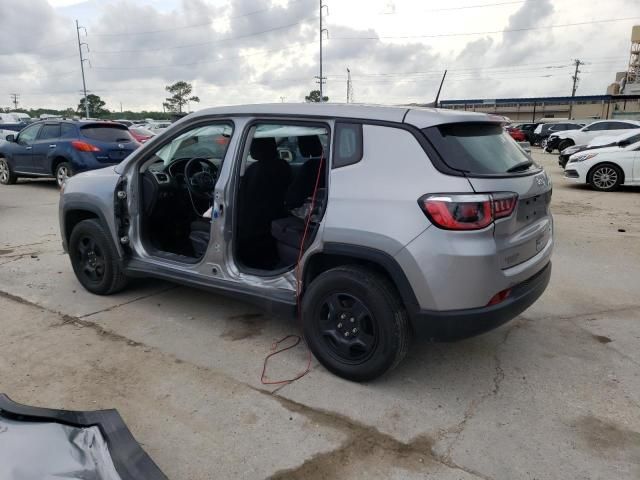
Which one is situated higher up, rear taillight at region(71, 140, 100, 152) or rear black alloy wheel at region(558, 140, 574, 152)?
rear taillight at region(71, 140, 100, 152)

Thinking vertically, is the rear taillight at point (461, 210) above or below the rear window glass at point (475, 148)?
below

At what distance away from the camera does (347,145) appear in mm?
3148

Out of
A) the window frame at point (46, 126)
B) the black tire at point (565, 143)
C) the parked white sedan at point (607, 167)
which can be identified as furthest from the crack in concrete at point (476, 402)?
the black tire at point (565, 143)

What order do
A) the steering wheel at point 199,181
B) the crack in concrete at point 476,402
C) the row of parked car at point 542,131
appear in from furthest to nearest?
the row of parked car at point 542,131
the steering wheel at point 199,181
the crack in concrete at point 476,402

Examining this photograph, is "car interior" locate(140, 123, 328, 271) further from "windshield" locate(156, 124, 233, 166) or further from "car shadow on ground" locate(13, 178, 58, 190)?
"car shadow on ground" locate(13, 178, 58, 190)

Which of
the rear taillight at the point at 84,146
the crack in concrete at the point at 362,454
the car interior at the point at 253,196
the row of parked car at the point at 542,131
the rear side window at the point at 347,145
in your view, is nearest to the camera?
the crack in concrete at the point at 362,454

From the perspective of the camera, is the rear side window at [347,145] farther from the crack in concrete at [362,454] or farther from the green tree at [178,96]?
the green tree at [178,96]

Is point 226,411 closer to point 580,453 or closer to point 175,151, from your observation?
point 580,453

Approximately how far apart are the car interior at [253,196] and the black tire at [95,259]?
0.40m

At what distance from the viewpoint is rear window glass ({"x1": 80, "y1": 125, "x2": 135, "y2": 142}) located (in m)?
11.3

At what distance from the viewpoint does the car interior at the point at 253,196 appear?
151 inches

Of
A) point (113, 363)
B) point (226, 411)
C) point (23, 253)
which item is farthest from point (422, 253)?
point (23, 253)

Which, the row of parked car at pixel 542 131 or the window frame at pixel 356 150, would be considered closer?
the window frame at pixel 356 150

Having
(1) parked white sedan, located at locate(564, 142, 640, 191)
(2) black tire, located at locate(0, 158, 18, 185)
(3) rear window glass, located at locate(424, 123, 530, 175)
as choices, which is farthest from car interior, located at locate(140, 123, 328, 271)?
(2) black tire, located at locate(0, 158, 18, 185)
